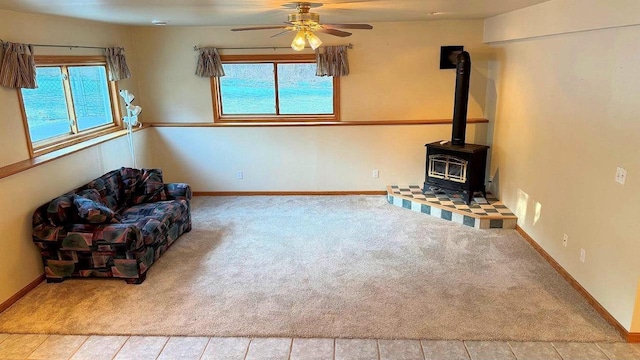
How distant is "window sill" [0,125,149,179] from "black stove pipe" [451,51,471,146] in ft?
14.2

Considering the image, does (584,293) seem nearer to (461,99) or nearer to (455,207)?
(455,207)

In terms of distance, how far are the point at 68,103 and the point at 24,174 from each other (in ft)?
4.27

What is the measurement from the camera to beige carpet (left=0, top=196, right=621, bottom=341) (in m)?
3.12

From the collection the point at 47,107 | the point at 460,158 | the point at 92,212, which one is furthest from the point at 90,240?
the point at 460,158

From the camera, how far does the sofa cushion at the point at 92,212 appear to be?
373cm

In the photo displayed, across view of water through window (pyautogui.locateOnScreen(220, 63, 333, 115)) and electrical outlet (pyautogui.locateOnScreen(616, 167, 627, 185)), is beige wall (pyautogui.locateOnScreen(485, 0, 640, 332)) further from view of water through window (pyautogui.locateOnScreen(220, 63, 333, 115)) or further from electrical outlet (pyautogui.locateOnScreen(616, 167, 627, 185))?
view of water through window (pyautogui.locateOnScreen(220, 63, 333, 115))

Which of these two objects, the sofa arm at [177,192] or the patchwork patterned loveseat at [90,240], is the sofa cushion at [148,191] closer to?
the sofa arm at [177,192]

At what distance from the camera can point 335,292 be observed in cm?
360

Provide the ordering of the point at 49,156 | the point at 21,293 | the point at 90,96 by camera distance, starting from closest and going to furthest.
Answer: the point at 21,293, the point at 49,156, the point at 90,96

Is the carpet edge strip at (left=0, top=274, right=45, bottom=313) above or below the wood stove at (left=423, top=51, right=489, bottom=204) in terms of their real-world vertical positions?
below

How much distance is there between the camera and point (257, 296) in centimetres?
356

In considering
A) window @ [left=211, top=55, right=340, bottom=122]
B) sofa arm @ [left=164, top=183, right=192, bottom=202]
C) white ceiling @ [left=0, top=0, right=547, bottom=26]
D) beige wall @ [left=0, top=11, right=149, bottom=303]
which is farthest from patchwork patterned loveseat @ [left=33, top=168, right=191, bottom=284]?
window @ [left=211, top=55, right=340, bottom=122]

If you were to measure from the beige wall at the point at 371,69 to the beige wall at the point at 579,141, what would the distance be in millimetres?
816


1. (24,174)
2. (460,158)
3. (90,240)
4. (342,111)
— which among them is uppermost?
(342,111)
